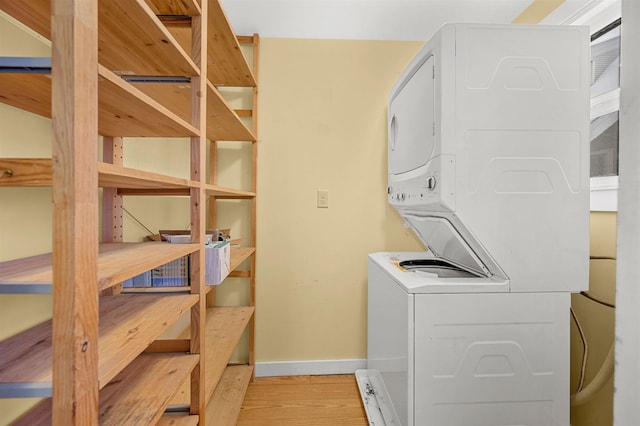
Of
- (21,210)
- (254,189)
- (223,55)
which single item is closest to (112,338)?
(21,210)

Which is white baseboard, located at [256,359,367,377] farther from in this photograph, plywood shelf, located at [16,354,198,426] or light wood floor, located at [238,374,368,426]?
plywood shelf, located at [16,354,198,426]

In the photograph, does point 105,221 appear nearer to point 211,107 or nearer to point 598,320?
point 211,107

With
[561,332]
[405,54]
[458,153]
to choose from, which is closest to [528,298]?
[561,332]

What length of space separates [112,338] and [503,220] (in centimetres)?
128

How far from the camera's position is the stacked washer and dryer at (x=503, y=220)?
3.79ft

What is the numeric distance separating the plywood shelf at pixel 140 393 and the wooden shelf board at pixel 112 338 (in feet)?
0.61

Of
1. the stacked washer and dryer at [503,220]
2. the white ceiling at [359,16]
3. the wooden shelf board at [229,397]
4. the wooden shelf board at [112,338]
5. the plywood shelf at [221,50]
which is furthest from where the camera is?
the white ceiling at [359,16]

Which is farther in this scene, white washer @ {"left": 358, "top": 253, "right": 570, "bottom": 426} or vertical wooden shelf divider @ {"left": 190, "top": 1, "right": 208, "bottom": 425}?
white washer @ {"left": 358, "top": 253, "right": 570, "bottom": 426}

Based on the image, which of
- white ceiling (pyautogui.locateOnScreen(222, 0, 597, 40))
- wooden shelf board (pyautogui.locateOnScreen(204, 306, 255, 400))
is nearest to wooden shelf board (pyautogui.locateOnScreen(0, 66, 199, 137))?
wooden shelf board (pyautogui.locateOnScreen(204, 306, 255, 400))

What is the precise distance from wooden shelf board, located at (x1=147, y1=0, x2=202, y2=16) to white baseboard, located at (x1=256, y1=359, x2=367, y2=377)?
1.94 m

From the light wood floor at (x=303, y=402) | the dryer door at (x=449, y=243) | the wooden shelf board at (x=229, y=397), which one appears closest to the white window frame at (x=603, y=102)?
the dryer door at (x=449, y=243)

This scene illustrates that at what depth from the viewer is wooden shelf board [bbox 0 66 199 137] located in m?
0.67

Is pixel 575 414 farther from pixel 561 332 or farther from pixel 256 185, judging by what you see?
pixel 256 185

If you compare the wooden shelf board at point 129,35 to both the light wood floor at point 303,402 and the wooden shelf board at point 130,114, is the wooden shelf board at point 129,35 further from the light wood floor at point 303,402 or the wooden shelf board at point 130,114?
the light wood floor at point 303,402
